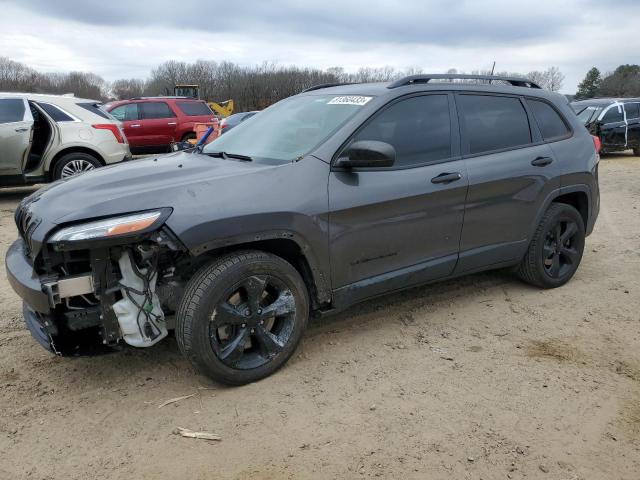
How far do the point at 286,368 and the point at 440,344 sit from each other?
1079 mm

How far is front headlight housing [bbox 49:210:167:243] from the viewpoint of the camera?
8.16 feet

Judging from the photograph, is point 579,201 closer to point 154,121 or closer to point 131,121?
point 154,121

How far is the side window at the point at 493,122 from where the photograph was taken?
3.80 metres

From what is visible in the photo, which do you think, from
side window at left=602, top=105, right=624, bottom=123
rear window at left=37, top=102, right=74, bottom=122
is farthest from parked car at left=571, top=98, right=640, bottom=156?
rear window at left=37, top=102, right=74, bottom=122

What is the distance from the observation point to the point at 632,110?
49.6 feet

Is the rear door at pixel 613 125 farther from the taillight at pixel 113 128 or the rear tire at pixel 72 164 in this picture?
the rear tire at pixel 72 164

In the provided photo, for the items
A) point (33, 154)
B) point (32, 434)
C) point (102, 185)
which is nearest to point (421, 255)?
point (102, 185)

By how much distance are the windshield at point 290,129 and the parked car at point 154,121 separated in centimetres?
1091

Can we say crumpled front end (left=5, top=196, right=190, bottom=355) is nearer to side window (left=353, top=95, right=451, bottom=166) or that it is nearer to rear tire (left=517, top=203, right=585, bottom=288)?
side window (left=353, top=95, right=451, bottom=166)

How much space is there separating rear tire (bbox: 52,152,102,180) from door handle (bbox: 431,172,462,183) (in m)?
6.46

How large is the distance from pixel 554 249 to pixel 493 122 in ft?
4.22

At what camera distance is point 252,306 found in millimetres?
2885

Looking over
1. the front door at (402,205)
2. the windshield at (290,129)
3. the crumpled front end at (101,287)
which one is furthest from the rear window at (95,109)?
the front door at (402,205)

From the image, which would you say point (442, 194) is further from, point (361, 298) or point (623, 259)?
point (623, 259)
